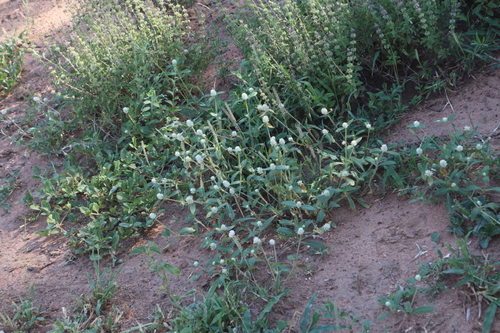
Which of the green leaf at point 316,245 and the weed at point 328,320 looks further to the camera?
the green leaf at point 316,245

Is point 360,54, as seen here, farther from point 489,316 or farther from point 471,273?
point 489,316

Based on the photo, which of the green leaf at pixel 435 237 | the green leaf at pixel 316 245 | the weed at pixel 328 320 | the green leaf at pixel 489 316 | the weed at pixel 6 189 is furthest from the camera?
the weed at pixel 6 189

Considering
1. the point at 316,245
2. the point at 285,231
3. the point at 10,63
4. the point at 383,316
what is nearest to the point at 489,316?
the point at 383,316

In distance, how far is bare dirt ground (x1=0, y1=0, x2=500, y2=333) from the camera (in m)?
2.84

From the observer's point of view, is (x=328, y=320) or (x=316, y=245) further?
(x=316, y=245)

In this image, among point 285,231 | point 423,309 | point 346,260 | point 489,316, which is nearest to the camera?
point 489,316

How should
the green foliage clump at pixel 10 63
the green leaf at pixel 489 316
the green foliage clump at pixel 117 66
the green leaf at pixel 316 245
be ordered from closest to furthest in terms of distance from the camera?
the green leaf at pixel 489 316 < the green leaf at pixel 316 245 < the green foliage clump at pixel 117 66 < the green foliage clump at pixel 10 63

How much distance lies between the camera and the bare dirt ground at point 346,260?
284cm

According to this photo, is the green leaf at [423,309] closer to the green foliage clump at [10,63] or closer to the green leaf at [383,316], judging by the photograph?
the green leaf at [383,316]

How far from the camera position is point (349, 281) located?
3039mm

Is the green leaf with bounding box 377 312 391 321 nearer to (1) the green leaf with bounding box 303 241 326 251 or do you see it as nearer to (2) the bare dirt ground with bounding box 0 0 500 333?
(2) the bare dirt ground with bounding box 0 0 500 333

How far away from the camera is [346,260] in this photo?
3.19 meters

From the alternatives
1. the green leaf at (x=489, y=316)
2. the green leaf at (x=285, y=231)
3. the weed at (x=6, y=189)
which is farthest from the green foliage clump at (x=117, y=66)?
the green leaf at (x=489, y=316)

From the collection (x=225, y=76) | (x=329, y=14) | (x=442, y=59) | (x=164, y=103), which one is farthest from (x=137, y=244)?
(x=442, y=59)
